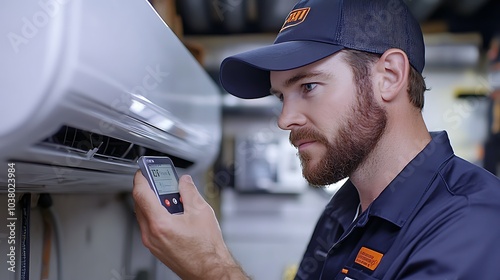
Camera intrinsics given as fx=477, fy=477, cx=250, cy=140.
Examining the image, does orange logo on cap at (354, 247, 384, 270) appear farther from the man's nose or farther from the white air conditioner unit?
the white air conditioner unit

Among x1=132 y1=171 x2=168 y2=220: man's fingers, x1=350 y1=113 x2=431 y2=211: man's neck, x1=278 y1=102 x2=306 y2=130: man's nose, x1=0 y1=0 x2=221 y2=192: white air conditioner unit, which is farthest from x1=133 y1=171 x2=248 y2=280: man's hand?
x1=350 y1=113 x2=431 y2=211: man's neck

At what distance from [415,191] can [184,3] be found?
5.56ft

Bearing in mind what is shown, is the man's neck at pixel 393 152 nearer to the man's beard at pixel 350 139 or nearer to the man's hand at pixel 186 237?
the man's beard at pixel 350 139

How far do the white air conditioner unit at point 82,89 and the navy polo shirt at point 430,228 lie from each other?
43 centimetres

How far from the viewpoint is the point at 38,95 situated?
0.45m

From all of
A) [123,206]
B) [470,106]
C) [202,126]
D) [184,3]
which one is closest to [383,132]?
[202,126]

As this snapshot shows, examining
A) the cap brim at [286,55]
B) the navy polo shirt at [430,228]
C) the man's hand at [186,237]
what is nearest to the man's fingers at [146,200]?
the man's hand at [186,237]

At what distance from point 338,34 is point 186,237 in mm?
448

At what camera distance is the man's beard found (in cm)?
86

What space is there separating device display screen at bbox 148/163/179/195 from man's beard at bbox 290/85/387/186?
0.24 metres

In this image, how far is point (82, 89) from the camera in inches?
19.5

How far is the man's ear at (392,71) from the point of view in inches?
35.0

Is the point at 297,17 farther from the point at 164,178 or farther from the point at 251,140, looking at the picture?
the point at 251,140

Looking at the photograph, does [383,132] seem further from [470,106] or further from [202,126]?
[470,106]
